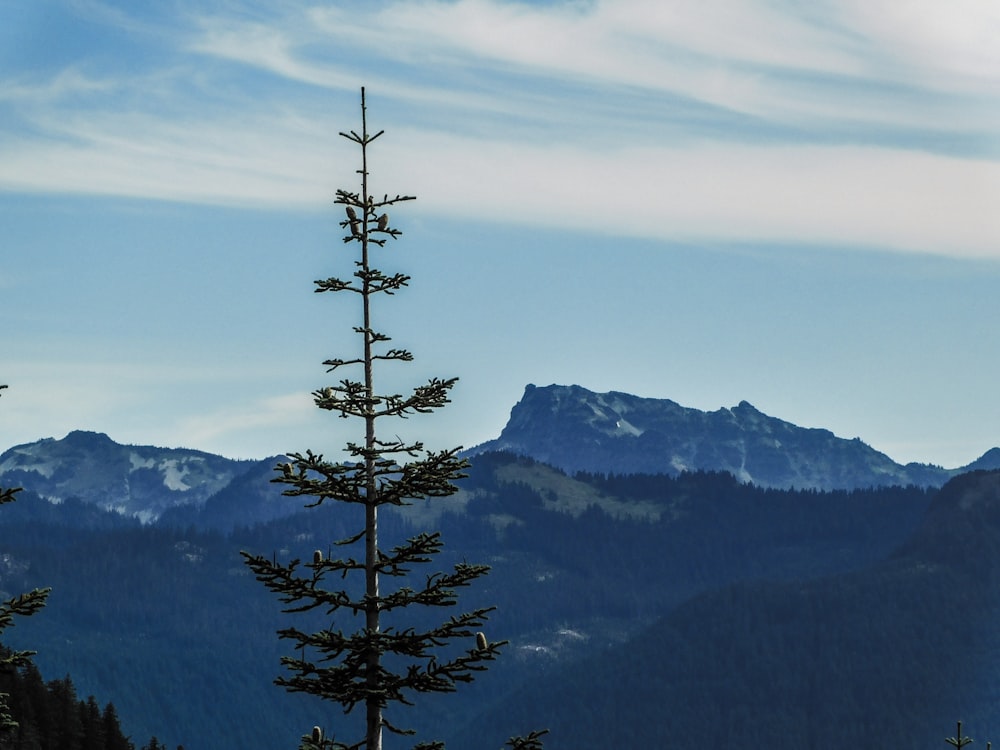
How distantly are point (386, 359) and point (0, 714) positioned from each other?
38.6 feet

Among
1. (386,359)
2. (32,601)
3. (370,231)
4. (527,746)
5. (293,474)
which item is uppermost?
(370,231)

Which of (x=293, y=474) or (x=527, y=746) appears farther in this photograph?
(x=527, y=746)

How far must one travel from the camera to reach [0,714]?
4056cm

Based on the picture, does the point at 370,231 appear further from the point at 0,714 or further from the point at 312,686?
the point at 0,714

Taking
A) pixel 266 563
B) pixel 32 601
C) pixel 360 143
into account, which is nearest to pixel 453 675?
pixel 266 563

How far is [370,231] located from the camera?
130ft

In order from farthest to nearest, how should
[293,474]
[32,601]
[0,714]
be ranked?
[0,714] < [32,601] < [293,474]

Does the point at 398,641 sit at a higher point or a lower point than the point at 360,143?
lower

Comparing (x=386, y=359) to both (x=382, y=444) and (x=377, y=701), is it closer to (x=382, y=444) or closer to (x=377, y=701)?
(x=382, y=444)

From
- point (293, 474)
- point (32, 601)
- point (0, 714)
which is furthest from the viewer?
point (0, 714)

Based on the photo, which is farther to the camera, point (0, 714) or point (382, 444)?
point (0, 714)

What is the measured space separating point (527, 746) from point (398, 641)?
3.58 meters

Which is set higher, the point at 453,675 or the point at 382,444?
the point at 382,444

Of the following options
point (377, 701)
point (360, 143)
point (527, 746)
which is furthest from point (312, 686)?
point (360, 143)
